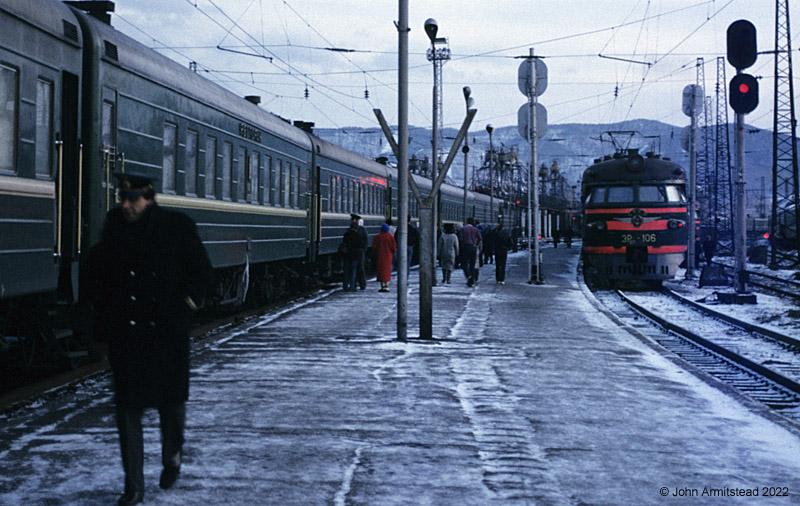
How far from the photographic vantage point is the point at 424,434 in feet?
23.2

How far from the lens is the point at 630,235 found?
24359mm

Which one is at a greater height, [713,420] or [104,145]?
[104,145]

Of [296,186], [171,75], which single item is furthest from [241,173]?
[296,186]

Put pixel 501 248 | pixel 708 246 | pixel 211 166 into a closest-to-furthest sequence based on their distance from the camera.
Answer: pixel 211 166, pixel 501 248, pixel 708 246

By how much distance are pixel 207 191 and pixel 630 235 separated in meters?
12.9

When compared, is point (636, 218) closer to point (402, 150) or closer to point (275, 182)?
point (275, 182)

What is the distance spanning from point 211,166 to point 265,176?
3240 millimetres

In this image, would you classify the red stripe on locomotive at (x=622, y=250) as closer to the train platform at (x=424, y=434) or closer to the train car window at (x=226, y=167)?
the train car window at (x=226, y=167)

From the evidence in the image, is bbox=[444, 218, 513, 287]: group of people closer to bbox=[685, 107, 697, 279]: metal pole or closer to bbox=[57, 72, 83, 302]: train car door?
bbox=[685, 107, 697, 279]: metal pole

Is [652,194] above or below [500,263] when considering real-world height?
above

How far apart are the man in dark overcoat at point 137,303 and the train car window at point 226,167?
10.1 metres

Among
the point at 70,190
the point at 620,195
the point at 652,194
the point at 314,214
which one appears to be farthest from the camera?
the point at 620,195

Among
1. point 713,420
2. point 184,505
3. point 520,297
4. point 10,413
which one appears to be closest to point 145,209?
point 184,505

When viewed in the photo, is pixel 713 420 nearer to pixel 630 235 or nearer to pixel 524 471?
pixel 524 471
